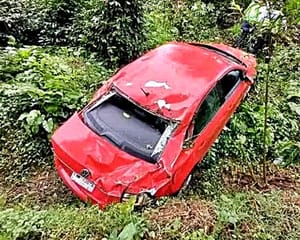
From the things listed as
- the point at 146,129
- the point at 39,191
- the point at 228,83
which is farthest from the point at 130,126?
the point at 228,83

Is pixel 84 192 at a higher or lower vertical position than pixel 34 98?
higher

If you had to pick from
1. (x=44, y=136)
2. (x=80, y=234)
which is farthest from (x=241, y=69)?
(x=80, y=234)

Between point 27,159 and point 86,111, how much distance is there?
4.00ft

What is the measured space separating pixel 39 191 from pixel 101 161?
1155mm

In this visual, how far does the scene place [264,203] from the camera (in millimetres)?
5129

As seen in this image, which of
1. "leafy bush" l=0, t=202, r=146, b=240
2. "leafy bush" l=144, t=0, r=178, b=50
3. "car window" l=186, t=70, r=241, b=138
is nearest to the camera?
"leafy bush" l=0, t=202, r=146, b=240

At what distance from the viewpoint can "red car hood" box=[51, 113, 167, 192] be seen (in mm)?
5609

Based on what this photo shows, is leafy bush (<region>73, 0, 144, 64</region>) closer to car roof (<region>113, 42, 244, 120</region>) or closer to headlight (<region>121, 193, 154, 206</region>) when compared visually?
car roof (<region>113, 42, 244, 120</region>)

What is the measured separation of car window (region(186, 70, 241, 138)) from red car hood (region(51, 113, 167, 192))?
893mm

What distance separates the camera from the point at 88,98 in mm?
7652

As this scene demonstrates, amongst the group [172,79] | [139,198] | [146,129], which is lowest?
[139,198]

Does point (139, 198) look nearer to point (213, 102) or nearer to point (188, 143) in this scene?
point (188, 143)

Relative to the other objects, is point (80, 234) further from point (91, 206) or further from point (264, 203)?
point (264, 203)

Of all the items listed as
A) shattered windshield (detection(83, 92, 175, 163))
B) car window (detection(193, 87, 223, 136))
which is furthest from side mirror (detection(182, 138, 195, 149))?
shattered windshield (detection(83, 92, 175, 163))
